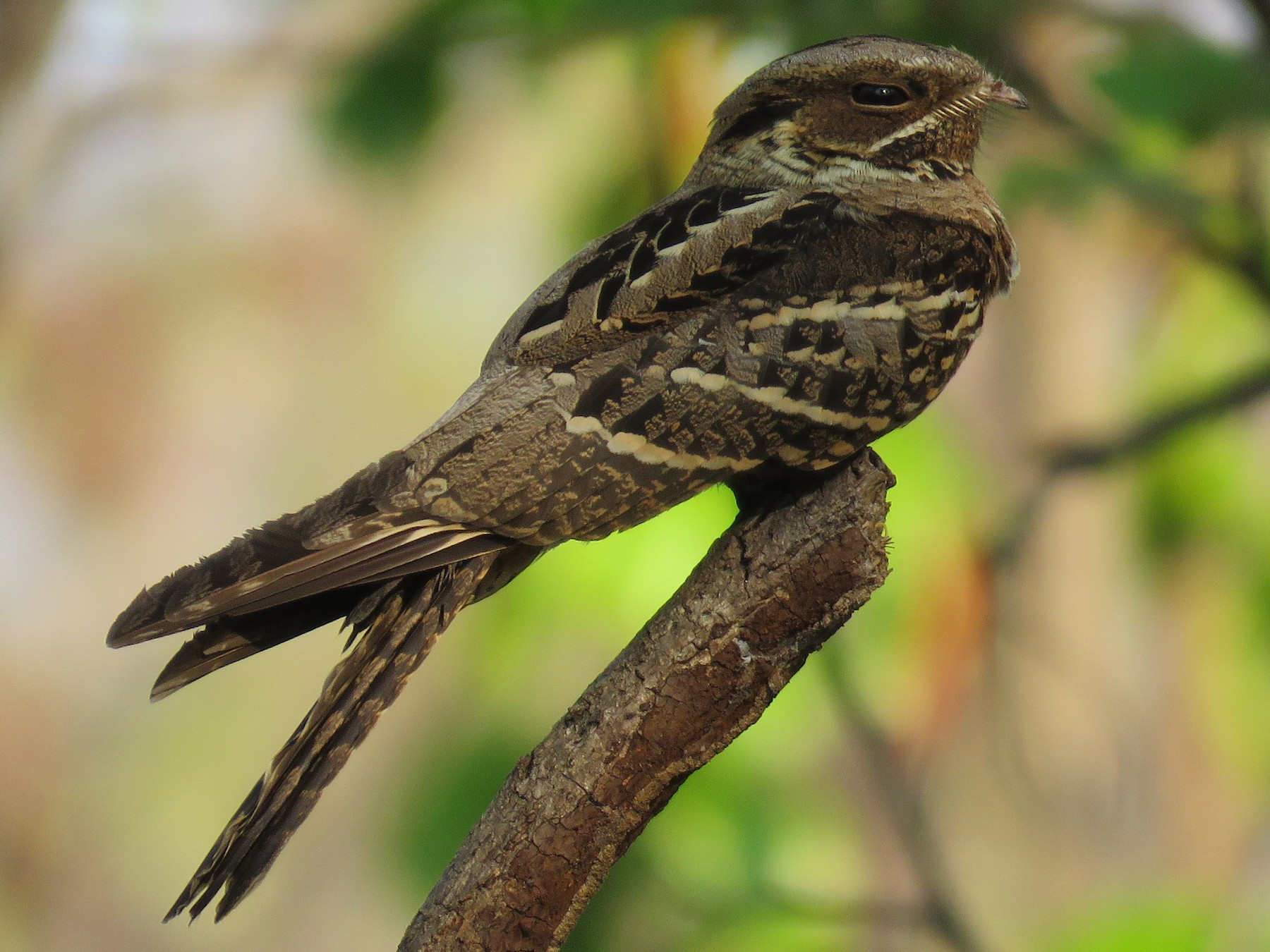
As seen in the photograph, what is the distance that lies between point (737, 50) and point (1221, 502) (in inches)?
98.9

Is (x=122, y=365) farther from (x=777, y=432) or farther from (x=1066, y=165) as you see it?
(x=777, y=432)

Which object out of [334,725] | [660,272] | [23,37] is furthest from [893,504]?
[23,37]

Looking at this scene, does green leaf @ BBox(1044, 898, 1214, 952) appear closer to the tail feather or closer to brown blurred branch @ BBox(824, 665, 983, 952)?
brown blurred branch @ BBox(824, 665, 983, 952)

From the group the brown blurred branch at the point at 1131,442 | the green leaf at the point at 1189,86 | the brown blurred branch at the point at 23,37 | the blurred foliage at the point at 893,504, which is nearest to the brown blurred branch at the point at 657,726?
→ the blurred foliage at the point at 893,504

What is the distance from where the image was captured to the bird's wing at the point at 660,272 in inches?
62.3

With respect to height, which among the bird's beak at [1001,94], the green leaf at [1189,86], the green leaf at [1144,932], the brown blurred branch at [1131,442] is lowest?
the green leaf at [1144,932]

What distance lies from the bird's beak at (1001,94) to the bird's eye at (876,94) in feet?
0.52

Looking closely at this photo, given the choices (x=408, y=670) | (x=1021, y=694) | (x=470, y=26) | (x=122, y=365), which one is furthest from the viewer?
(x=122, y=365)

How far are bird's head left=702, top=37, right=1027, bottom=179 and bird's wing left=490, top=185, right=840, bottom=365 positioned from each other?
13 cm

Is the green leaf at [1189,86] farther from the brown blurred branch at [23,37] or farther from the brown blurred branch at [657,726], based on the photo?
the brown blurred branch at [23,37]

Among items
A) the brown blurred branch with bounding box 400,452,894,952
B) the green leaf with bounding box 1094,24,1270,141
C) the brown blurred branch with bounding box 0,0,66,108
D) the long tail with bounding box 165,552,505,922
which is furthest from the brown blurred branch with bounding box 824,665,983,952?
the brown blurred branch with bounding box 0,0,66,108

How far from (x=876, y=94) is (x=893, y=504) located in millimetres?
1732

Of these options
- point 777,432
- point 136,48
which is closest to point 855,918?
point 777,432

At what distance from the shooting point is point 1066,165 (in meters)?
3.25
